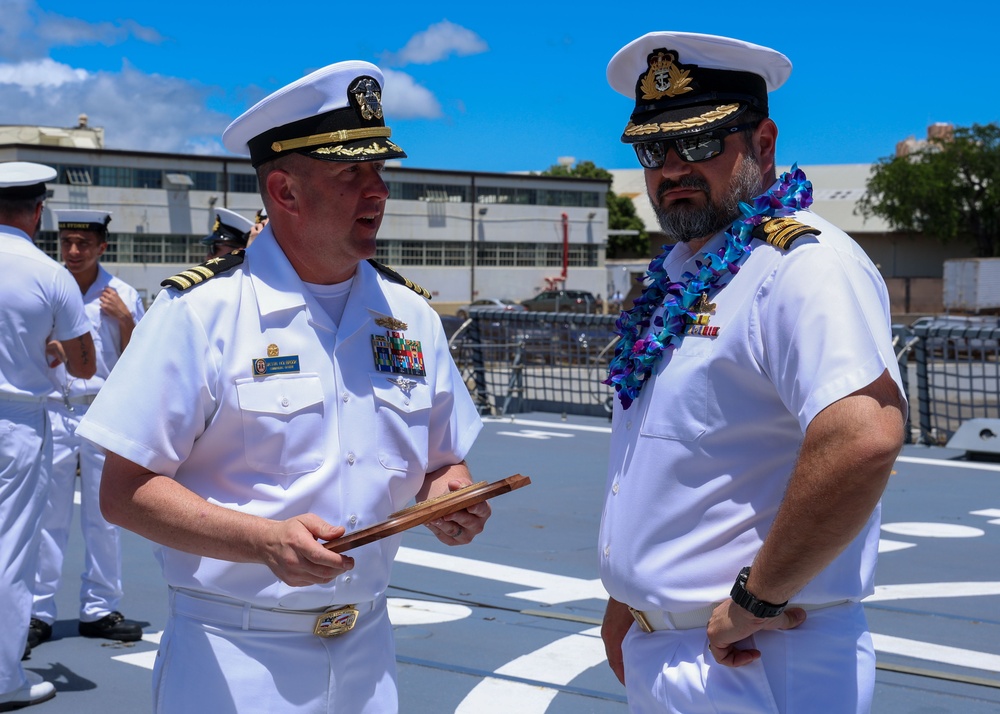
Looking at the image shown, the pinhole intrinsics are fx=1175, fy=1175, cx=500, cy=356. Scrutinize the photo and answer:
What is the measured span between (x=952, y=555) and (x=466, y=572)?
3133 millimetres

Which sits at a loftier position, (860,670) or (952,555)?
(860,670)

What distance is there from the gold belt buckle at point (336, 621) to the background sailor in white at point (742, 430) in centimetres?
62

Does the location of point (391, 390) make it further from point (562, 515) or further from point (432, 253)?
point (432, 253)

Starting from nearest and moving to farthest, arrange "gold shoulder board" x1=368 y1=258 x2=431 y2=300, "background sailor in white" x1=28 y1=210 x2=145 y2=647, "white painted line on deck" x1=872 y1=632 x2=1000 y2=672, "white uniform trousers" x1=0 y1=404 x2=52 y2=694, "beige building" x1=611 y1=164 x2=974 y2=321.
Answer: "gold shoulder board" x1=368 y1=258 x2=431 y2=300, "white uniform trousers" x1=0 y1=404 x2=52 y2=694, "white painted line on deck" x1=872 y1=632 x2=1000 y2=672, "background sailor in white" x1=28 y1=210 x2=145 y2=647, "beige building" x1=611 y1=164 x2=974 y2=321

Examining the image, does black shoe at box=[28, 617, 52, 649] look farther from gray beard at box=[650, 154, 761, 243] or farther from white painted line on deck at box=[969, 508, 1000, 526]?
white painted line on deck at box=[969, 508, 1000, 526]

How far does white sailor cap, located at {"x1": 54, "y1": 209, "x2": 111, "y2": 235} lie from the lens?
6.82 m

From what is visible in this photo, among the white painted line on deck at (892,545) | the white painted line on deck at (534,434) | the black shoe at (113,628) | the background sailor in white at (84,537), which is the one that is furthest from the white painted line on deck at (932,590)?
the white painted line on deck at (534,434)

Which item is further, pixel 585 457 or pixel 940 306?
pixel 940 306

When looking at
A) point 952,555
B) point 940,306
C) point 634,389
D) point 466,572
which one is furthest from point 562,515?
point 940,306

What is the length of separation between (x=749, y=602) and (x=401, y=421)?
0.95 meters

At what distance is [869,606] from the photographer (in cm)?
630

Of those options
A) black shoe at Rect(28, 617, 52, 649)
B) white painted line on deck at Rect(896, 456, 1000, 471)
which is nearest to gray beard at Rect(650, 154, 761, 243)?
black shoe at Rect(28, 617, 52, 649)

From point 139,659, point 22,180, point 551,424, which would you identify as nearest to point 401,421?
point 22,180

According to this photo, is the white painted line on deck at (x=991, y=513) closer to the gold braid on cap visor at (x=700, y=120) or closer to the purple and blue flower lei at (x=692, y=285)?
the purple and blue flower lei at (x=692, y=285)
